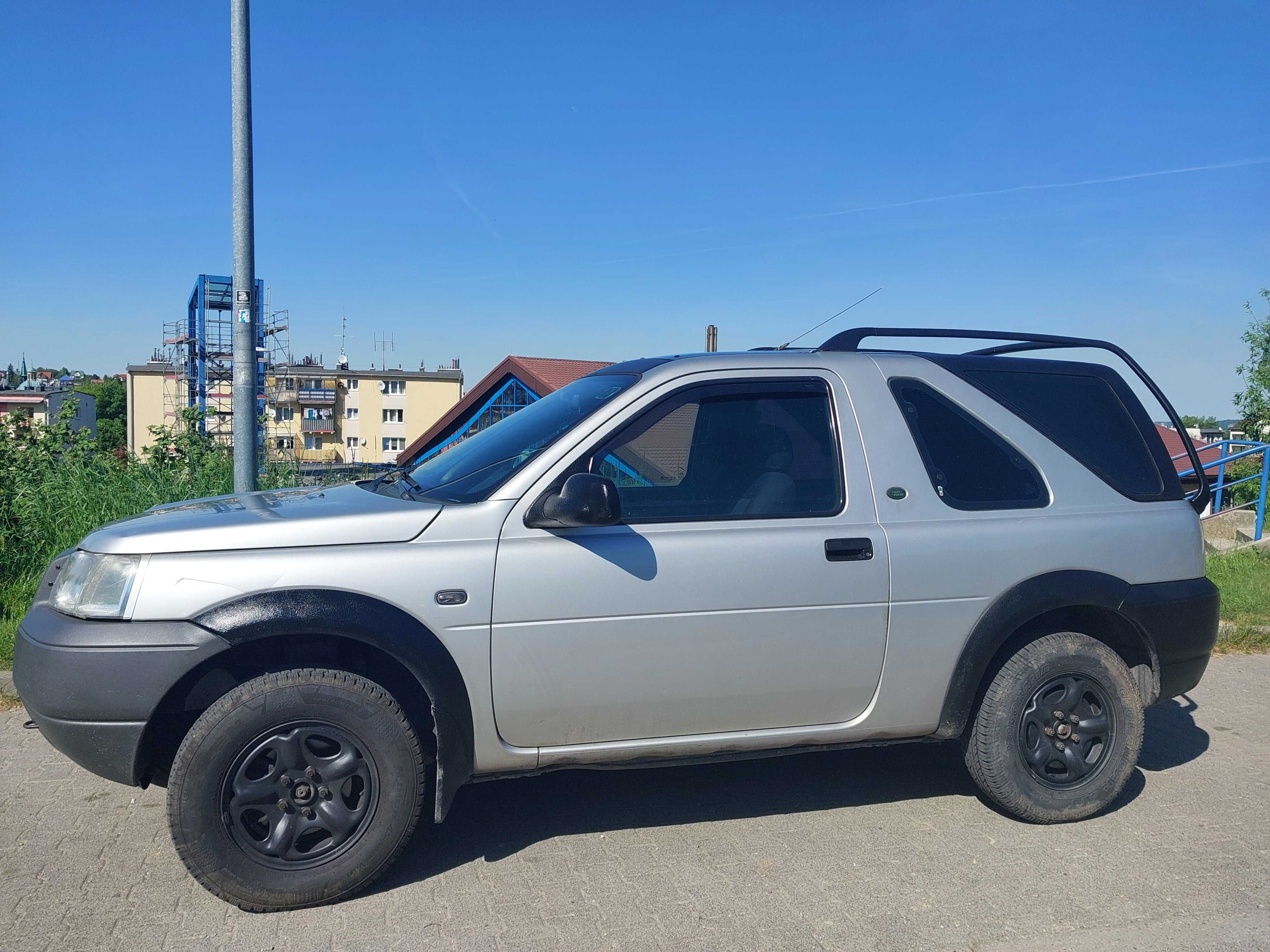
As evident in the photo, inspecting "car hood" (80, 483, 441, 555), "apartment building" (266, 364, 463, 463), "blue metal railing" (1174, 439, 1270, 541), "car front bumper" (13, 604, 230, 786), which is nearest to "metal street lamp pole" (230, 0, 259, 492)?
"car hood" (80, 483, 441, 555)

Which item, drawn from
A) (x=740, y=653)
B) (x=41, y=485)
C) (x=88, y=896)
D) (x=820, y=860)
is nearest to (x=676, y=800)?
(x=820, y=860)

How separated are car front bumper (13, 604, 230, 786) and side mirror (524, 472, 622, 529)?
1.17 m

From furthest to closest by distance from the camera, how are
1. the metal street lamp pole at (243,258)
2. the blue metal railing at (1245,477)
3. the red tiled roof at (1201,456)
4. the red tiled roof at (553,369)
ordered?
1. the red tiled roof at (553,369)
2. the blue metal railing at (1245,477)
3. the red tiled roof at (1201,456)
4. the metal street lamp pole at (243,258)

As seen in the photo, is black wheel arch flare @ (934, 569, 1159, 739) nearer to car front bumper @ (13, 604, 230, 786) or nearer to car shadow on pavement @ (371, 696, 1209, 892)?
car shadow on pavement @ (371, 696, 1209, 892)

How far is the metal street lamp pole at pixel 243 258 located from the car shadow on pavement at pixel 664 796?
3447mm

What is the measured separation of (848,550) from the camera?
3.77m

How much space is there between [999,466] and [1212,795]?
6.27 ft

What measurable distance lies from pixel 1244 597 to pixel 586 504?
23.3 ft

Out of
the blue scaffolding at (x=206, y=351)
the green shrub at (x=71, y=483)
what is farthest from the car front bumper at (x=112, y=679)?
the blue scaffolding at (x=206, y=351)

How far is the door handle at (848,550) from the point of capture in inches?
148

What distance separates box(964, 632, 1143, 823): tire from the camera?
4020mm

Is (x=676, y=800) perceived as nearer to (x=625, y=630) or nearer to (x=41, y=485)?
(x=625, y=630)

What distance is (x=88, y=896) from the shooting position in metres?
3.38

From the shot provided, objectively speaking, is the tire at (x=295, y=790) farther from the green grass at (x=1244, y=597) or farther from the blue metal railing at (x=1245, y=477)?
the blue metal railing at (x=1245, y=477)
